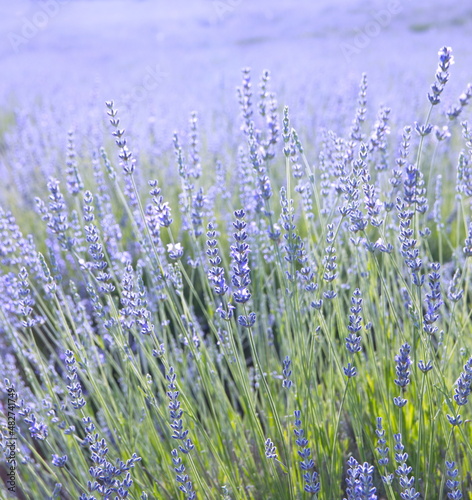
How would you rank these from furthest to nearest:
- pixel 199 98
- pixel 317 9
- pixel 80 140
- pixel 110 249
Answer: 1. pixel 317 9
2. pixel 199 98
3. pixel 80 140
4. pixel 110 249

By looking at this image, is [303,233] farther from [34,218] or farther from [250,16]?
[250,16]

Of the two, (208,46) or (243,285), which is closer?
(243,285)

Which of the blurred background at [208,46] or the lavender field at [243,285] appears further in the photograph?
the blurred background at [208,46]

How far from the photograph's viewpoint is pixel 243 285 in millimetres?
1050

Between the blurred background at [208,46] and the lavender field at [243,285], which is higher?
the blurred background at [208,46]

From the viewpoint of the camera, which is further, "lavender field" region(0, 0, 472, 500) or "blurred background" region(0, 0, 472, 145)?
"blurred background" region(0, 0, 472, 145)

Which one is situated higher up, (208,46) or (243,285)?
(208,46)

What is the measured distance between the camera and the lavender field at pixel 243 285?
1.27m

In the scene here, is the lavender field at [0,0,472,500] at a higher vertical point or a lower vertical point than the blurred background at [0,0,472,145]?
lower

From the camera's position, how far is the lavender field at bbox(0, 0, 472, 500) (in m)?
1.27

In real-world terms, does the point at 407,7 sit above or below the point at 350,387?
above

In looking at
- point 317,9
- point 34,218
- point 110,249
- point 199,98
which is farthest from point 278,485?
point 317,9

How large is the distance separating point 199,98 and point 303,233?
4.26m

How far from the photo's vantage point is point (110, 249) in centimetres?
197
